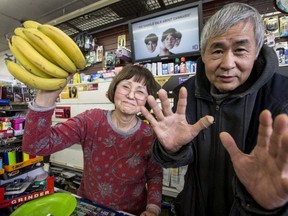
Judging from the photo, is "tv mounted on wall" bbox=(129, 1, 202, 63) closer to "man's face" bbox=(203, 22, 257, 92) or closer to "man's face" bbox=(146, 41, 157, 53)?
"man's face" bbox=(146, 41, 157, 53)

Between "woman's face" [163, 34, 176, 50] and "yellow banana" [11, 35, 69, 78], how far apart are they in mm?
1699

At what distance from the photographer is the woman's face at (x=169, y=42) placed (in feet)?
6.66

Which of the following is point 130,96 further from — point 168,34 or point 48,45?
point 168,34

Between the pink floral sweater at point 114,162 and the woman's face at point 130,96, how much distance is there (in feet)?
0.40

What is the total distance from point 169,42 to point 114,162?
5.46 feet

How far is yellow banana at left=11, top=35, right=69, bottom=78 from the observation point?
56cm

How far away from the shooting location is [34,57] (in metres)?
0.56

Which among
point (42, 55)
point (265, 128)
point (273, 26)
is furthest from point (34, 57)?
point (273, 26)

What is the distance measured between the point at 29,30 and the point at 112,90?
571 mm

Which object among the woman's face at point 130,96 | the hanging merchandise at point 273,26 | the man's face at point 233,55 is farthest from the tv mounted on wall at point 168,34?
the man's face at point 233,55

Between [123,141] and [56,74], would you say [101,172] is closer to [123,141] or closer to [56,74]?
[123,141]

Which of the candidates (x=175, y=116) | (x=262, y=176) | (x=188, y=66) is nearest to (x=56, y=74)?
(x=175, y=116)

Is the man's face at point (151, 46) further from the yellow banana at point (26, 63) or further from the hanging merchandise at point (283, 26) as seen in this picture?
the yellow banana at point (26, 63)

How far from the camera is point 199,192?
0.74m
